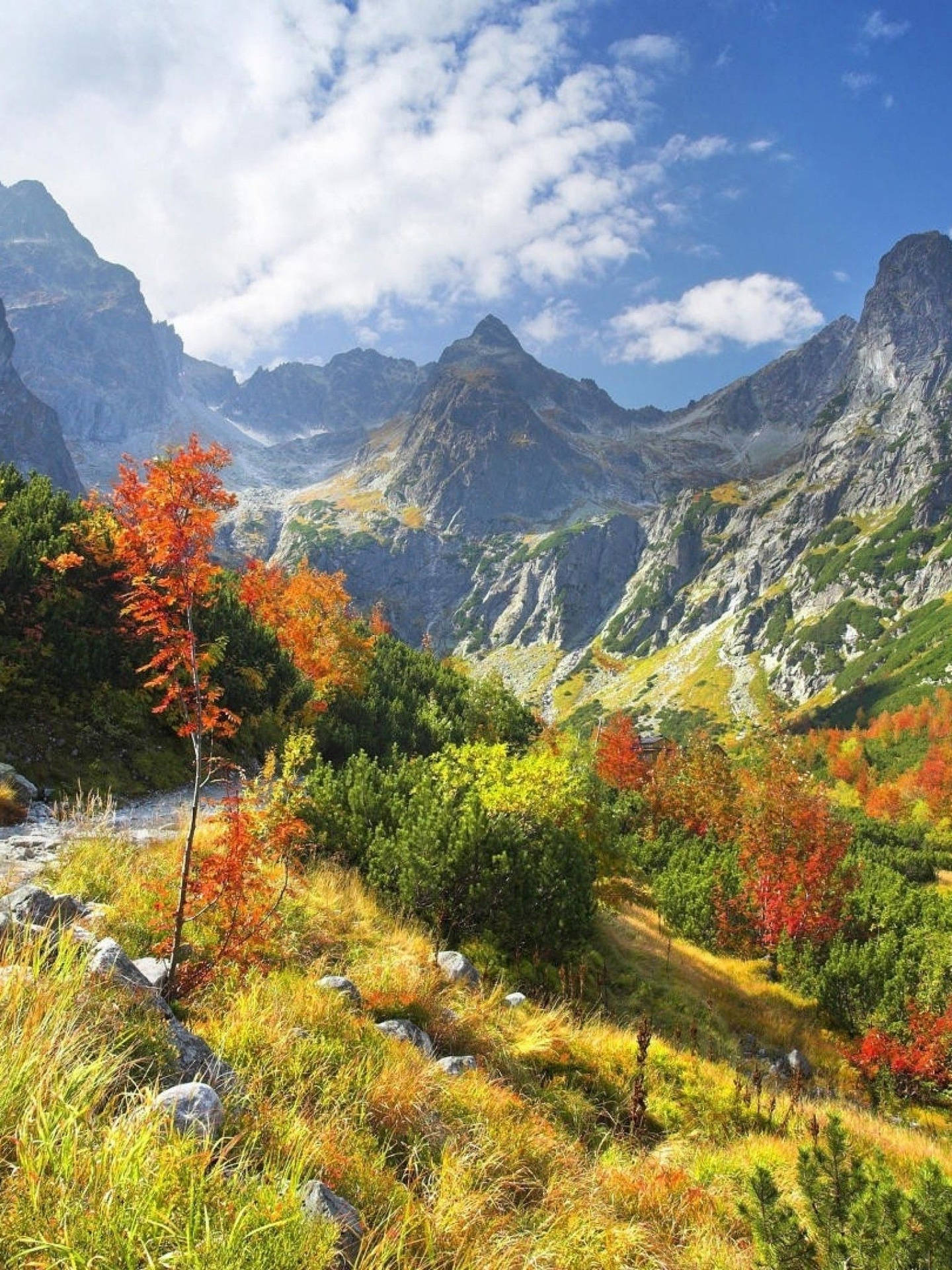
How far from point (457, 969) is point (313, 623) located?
2280 cm

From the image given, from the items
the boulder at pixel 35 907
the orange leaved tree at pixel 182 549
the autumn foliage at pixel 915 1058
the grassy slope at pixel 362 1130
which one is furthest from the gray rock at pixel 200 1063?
the autumn foliage at pixel 915 1058

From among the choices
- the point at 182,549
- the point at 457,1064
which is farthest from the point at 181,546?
the point at 457,1064

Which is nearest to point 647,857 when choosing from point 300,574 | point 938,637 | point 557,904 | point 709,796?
point 709,796

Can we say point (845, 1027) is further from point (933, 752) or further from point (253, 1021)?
point (933, 752)

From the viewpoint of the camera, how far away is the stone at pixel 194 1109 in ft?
11.7

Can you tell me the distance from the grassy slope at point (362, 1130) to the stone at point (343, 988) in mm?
209

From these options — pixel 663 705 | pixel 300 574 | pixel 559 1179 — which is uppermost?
pixel 300 574

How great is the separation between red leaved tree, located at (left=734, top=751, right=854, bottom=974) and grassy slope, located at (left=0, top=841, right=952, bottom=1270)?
345 inches

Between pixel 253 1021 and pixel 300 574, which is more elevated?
pixel 300 574

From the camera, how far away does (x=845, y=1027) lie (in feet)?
56.0

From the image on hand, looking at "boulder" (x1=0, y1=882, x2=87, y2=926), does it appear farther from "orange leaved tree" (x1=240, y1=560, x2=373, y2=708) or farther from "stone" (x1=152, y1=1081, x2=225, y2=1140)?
"orange leaved tree" (x1=240, y1=560, x2=373, y2=708)

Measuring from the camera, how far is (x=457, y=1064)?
675cm

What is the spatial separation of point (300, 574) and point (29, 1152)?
3554 cm

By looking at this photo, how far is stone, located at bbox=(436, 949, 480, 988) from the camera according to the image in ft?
32.2
